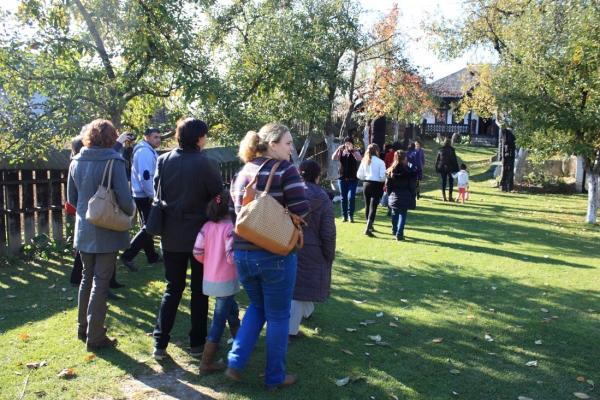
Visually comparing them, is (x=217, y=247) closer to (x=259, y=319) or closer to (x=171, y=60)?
(x=259, y=319)

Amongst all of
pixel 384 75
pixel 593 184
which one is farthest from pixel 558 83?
pixel 384 75

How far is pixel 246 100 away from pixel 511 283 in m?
4.93

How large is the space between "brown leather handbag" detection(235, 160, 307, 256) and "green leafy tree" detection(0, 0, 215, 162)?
3964mm

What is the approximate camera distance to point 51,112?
23.3 ft

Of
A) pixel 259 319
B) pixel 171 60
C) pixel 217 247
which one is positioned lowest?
pixel 259 319

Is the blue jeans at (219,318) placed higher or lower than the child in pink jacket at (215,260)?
lower

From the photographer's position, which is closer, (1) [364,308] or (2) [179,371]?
(2) [179,371]

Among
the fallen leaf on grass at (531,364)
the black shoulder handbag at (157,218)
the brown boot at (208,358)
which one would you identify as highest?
the black shoulder handbag at (157,218)

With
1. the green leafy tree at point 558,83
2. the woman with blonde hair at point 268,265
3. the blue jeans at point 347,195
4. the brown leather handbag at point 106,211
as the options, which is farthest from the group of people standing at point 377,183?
the brown leather handbag at point 106,211

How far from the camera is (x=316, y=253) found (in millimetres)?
4262

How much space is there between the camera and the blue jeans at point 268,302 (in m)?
3.29

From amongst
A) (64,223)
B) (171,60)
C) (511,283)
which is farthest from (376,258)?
(64,223)

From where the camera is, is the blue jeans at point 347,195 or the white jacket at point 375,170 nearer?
the white jacket at point 375,170

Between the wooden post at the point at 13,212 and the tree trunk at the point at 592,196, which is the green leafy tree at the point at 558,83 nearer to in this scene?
the tree trunk at the point at 592,196
